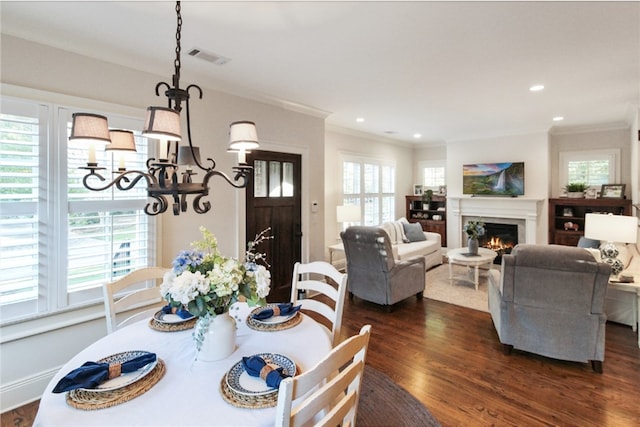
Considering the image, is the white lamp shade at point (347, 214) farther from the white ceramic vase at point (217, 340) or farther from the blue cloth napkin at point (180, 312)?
the white ceramic vase at point (217, 340)

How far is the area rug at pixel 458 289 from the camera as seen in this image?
4.34m

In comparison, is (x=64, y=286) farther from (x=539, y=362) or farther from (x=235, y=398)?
(x=539, y=362)

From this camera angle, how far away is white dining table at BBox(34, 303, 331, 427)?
107cm

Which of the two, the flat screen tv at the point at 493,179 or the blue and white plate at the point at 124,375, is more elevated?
the flat screen tv at the point at 493,179

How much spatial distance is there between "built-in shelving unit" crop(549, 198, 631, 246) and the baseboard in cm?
755

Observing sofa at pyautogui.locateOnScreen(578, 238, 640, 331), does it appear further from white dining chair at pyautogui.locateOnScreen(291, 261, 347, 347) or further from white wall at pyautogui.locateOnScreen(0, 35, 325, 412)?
white wall at pyautogui.locateOnScreen(0, 35, 325, 412)

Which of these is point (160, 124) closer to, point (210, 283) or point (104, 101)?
point (210, 283)

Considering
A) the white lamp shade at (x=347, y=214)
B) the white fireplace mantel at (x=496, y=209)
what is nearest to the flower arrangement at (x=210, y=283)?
the white lamp shade at (x=347, y=214)

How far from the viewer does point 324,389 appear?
1014 millimetres

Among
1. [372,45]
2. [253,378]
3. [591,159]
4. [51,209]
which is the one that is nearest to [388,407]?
[253,378]

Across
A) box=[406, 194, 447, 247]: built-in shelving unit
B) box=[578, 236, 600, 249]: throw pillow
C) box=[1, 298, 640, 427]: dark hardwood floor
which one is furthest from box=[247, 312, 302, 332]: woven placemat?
box=[406, 194, 447, 247]: built-in shelving unit

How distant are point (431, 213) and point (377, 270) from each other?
4.41 meters

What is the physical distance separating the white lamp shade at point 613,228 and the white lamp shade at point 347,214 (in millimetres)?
3150

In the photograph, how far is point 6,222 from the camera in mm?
2230
